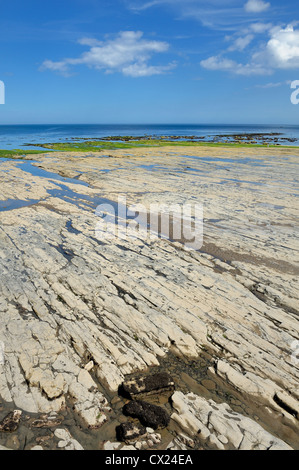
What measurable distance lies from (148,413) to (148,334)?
2.41m

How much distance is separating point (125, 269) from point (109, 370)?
488 cm

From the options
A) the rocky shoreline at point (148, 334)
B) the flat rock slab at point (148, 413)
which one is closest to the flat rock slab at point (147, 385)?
the rocky shoreline at point (148, 334)

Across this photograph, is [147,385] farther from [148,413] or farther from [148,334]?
[148,334]

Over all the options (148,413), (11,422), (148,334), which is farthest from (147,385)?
(11,422)

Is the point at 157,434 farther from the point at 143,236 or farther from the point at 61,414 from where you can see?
the point at 143,236

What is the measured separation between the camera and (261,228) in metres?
15.9

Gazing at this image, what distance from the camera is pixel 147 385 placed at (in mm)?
6512

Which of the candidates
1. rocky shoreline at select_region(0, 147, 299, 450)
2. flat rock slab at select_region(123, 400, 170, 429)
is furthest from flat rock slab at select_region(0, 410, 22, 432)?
flat rock slab at select_region(123, 400, 170, 429)

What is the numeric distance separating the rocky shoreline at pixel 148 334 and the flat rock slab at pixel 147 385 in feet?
0.31

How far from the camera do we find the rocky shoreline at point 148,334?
5.75m

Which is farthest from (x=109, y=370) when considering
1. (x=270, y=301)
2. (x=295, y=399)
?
(x=270, y=301)

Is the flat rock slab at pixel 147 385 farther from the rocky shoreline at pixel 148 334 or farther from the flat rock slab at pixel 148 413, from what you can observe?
the flat rock slab at pixel 148 413

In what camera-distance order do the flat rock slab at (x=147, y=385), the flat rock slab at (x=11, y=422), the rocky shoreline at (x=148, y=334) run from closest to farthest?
the flat rock slab at (x=11, y=422) < the rocky shoreline at (x=148, y=334) < the flat rock slab at (x=147, y=385)
